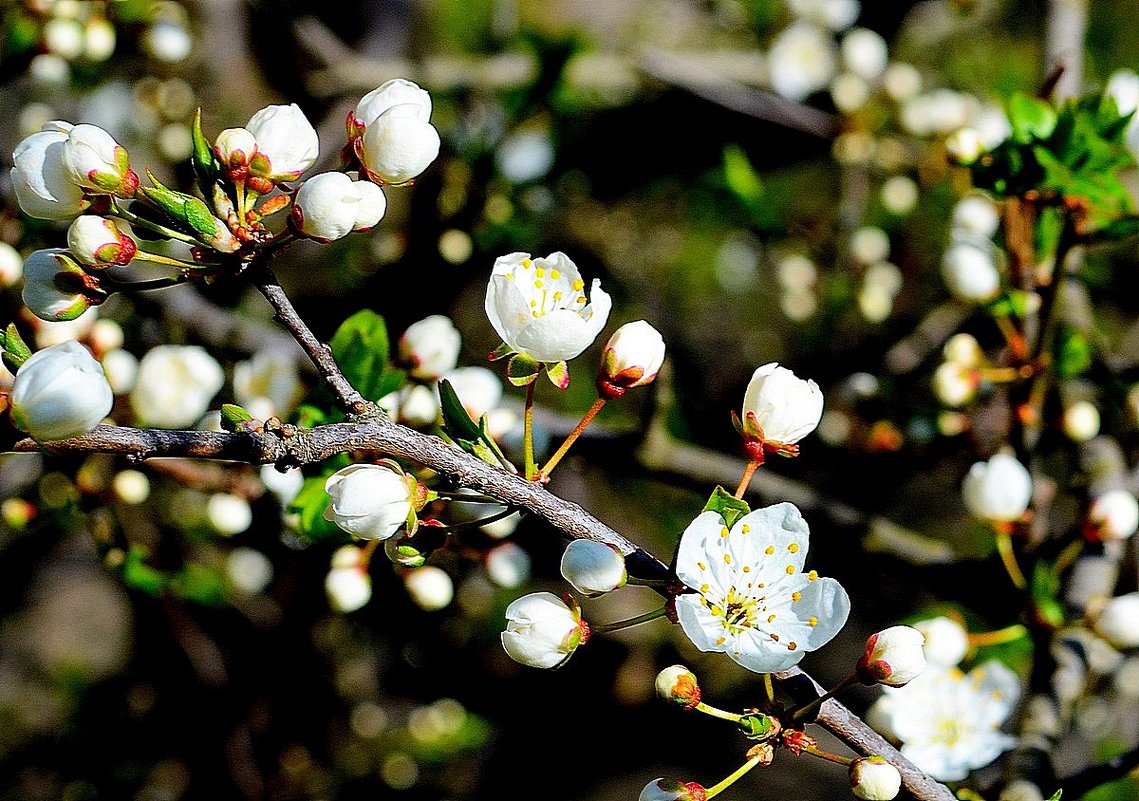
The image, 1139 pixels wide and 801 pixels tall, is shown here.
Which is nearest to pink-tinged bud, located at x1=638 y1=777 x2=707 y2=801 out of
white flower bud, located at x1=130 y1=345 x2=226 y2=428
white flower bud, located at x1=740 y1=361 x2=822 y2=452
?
white flower bud, located at x1=740 y1=361 x2=822 y2=452

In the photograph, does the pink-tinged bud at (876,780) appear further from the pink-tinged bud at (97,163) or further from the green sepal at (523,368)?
the pink-tinged bud at (97,163)

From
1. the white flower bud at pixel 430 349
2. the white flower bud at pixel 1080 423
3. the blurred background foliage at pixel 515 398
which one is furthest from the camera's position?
the blurred background foliage at pixel 515 398

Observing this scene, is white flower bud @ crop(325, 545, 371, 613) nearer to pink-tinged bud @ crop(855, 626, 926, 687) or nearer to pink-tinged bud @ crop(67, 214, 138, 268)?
pink-tinged bud @ crop(67, 214, 138, 268)

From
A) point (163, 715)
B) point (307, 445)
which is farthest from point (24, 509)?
point (163, 715)

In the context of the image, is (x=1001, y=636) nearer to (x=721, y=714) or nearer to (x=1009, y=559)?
(x=1009, y=559)

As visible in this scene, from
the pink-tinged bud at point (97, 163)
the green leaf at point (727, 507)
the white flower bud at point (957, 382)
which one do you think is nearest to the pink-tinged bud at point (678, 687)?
the green leaf at point (727, 507)

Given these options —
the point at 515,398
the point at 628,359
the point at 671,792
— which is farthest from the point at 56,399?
the point at 515,398
